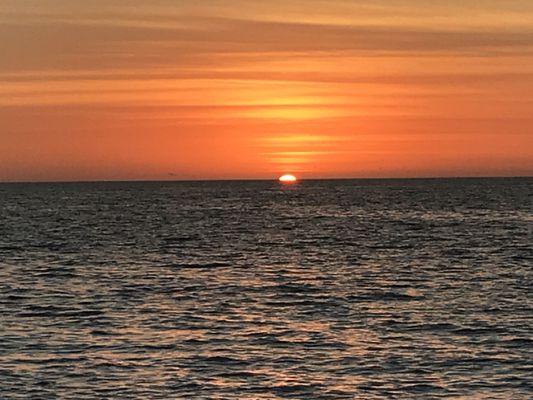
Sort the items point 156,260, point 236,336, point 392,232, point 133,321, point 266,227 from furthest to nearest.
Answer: point 266,227, point 392,232, point 156,260, point 133,321, point 236,336

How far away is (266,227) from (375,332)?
79.9 metres

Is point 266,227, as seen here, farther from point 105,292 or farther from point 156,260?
point 105,292

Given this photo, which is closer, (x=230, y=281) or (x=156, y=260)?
(x=230, y=281)

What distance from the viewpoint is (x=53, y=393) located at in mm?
27969

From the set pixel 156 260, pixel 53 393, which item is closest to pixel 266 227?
pixel 156 260

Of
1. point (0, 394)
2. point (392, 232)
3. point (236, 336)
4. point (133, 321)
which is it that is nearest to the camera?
point (0, 394)

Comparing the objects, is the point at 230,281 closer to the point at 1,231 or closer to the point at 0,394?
the point at 0,394

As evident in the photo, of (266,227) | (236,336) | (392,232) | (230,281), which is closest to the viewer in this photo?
(236,336)

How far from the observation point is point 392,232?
10181cm

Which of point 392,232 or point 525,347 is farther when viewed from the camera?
point 392,232

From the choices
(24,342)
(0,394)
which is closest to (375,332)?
(24,342)

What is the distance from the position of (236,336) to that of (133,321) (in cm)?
508

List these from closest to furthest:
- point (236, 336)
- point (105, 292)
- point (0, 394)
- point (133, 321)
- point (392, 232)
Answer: point (0, 394), point (236, 336), point (133, 321), point (105, 292), point (392, 232)

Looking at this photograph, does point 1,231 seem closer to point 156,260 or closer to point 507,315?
point 156,260
